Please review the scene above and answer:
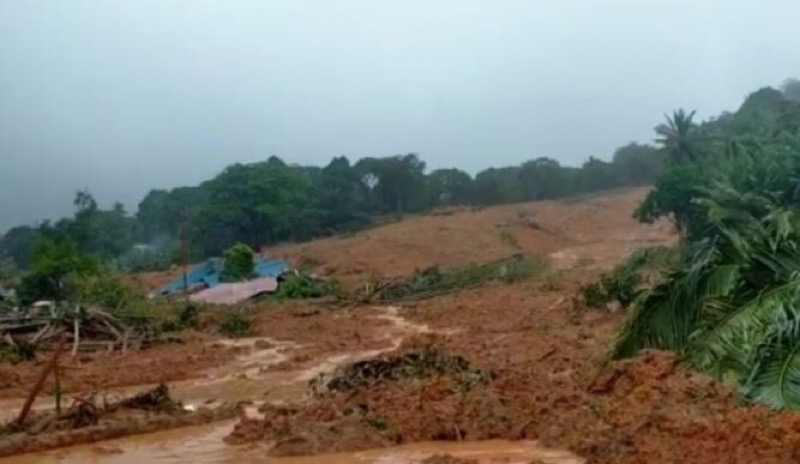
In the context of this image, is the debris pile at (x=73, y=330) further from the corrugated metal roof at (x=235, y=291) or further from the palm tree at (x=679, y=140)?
the palm tree at (x=679, y=140)

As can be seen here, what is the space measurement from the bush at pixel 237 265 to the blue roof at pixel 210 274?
547 mm

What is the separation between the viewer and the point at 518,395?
13.0m

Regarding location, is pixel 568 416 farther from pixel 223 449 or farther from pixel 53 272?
pixel 53 272

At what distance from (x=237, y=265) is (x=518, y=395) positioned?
32606 millimetres

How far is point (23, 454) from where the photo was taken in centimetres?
1271

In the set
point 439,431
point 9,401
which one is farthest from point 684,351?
point 9,401

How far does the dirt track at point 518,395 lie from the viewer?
9.84 metres

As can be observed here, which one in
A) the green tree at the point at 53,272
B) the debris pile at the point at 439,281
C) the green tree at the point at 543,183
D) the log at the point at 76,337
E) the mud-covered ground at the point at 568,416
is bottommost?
the debris pile at the point at 439,281

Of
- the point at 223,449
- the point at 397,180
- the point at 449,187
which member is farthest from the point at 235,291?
the point at 449,187

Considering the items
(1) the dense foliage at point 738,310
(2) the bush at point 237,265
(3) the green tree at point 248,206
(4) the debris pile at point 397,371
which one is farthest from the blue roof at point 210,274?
(1) the dense foliage at point 738,310

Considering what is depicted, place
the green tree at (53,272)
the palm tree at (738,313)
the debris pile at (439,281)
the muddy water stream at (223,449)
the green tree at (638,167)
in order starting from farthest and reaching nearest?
the green tree at (638,167) < the debris pile at (439,281) < the green tree at (53,272) < the muddy water stream at (223,449) < the palm tree at (738,313)

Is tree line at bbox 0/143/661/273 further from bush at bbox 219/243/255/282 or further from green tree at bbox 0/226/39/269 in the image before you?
bush at bbox 219/243/255/282

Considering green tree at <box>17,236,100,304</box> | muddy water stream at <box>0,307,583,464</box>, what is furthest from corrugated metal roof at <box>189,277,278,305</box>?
muddy water stream at <box>0,307,583,464</box>

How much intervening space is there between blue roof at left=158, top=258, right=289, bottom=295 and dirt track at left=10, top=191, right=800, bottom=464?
11.5 m
